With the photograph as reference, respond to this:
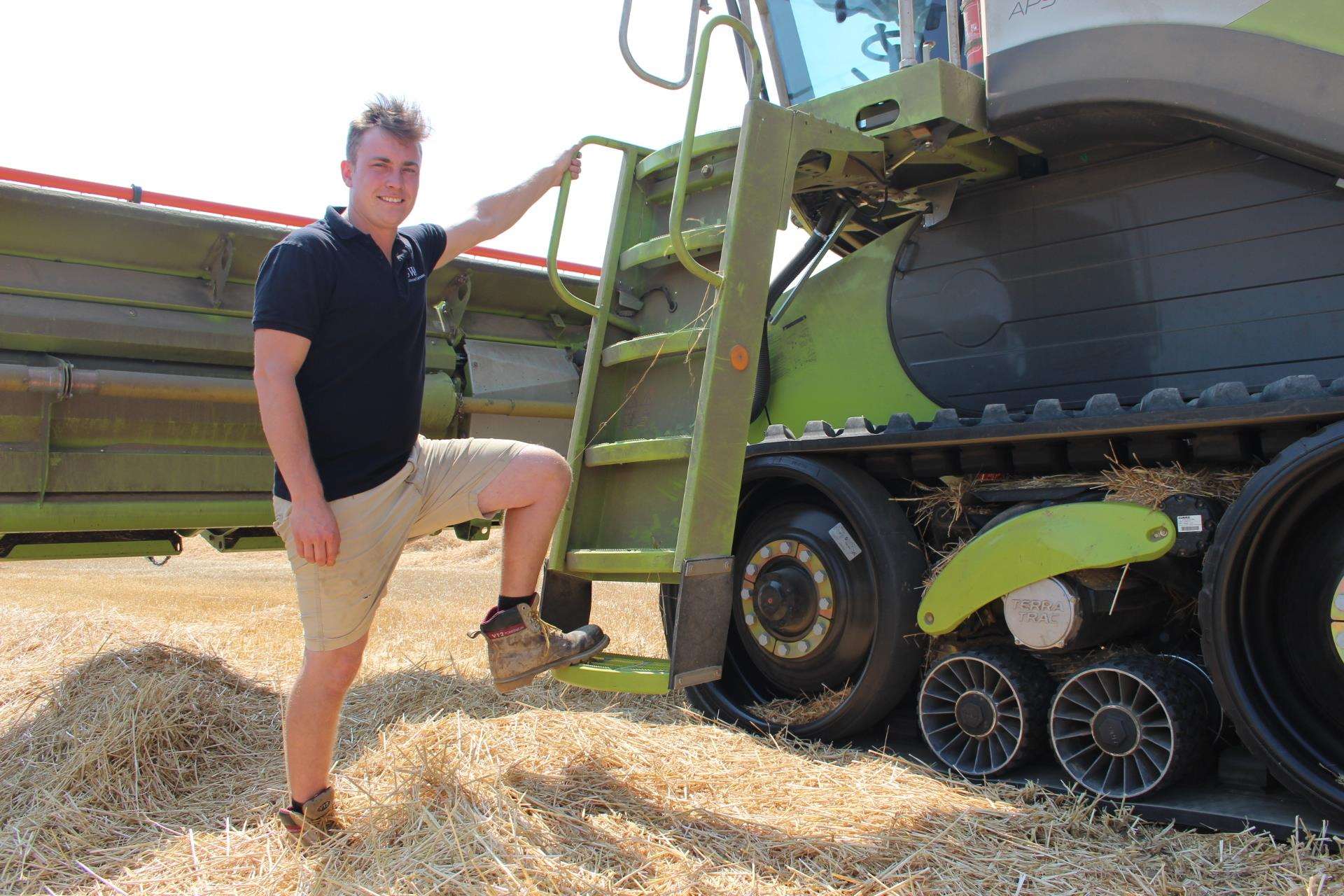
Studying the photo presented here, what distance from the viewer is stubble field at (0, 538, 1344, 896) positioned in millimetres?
2486

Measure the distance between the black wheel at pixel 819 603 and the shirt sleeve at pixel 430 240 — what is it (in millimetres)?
1472

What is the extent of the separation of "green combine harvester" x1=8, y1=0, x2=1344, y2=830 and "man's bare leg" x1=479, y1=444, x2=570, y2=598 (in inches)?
16.3

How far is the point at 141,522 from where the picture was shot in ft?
15.7

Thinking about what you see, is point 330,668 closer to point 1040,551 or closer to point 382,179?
point 382,179

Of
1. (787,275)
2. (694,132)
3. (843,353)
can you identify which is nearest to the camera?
(694,132)

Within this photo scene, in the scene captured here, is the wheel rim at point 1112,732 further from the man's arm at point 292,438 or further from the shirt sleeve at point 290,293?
the shirt sleeve at point 290,293

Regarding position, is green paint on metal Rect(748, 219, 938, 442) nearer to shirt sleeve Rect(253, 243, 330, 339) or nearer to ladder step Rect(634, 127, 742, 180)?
ladder step Rect(634, 127, 742, 180)

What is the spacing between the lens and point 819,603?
3.84m

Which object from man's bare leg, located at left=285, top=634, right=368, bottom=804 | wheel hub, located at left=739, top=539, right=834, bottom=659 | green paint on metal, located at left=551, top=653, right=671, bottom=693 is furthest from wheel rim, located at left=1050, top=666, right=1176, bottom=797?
man's bare leg, located at left=285, top=634, right=368, bottom=804

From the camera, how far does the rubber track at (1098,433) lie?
2719mm

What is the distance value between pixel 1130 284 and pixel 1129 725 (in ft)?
4.61

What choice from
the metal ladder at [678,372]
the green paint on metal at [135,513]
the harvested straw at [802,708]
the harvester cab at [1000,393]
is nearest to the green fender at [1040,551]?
the harvester cab at [1000,393]

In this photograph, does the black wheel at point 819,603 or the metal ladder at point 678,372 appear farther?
the black wheel at point 819,603

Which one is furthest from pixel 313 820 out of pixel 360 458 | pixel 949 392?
pixel 949 392
